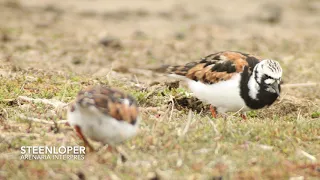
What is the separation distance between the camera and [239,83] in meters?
6.98

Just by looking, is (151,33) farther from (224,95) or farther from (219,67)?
(224,95)

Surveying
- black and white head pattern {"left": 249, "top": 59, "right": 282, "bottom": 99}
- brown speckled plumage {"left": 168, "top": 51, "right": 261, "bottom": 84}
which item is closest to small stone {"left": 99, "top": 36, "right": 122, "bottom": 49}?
brown speckled plumage {"left": 168, "top": 51, "right": 261, "bottom": 84}

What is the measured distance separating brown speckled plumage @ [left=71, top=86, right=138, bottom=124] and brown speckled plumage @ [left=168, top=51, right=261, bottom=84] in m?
1.79

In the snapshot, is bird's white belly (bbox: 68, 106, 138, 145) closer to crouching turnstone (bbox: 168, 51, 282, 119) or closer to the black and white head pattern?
crouching turnstone (bbox: 168, 51, 282, 119)

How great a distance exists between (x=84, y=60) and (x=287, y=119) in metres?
4.24

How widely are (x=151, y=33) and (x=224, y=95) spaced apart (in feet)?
21.9

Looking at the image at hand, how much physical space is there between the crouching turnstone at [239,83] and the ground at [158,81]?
0.67 feet

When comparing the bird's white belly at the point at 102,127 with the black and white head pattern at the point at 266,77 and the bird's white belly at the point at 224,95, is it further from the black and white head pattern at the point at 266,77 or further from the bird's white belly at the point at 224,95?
the black and white head pattern at the point at 266,77

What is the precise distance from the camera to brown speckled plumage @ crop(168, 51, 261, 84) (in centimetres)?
708

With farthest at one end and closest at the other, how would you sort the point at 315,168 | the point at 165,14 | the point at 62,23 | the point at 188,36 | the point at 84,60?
the point at 165,14
the point at 62,23
the point at 188,36
the point at 84,60
the point at 315,168

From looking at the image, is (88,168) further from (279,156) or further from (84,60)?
(84,60)

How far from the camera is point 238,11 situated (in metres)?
16.2

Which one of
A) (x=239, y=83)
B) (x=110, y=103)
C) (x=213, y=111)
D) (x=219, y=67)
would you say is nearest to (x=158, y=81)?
(x=213, y=111)

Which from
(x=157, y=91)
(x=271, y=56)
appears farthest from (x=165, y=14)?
(x=157, y=91)
